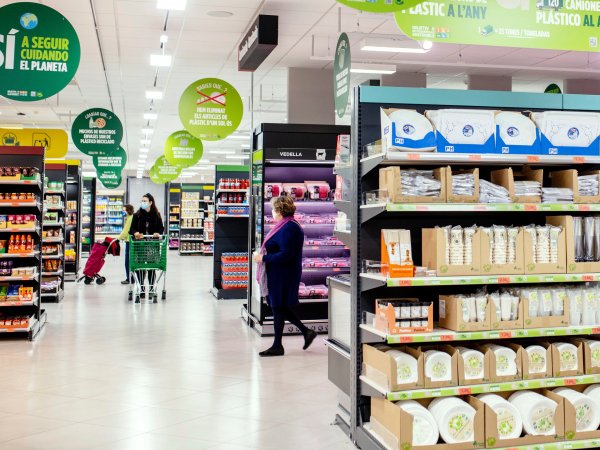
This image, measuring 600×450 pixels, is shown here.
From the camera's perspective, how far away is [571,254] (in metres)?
4.17

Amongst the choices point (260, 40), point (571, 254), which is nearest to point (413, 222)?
point (571, 254)

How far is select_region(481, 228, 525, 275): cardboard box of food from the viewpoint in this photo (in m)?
4.03

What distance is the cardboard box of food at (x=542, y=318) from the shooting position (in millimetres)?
4062

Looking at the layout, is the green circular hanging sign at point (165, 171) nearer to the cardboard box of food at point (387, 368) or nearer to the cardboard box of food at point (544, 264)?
the cardboard box of food at point (387, 368)

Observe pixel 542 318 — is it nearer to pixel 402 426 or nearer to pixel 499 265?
pixel 499 265

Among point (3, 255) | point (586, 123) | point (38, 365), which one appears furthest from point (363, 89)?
point (3, 255)

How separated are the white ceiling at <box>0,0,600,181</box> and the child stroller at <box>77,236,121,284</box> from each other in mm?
3404

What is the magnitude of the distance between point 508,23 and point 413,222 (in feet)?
5.44

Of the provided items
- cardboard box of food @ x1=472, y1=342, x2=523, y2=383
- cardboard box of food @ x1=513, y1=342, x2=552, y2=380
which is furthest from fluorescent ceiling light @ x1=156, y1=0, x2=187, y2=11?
cardboard box of food @ x1=513, y1=342, x2=552, y2=380

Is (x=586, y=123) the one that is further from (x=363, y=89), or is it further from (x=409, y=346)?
(x=409, y=346)

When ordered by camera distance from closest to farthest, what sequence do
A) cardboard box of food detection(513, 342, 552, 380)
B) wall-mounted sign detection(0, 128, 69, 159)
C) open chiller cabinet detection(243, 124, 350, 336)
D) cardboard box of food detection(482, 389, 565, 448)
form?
cardboard box of food detection(482, 389, 565, 448)
cardboard box of food detection(513, 342, 552, 380)
open chiller cabinet detection(243, 124, 350, 336)
wall-mounted sign detection(0, 128, 69, 159)

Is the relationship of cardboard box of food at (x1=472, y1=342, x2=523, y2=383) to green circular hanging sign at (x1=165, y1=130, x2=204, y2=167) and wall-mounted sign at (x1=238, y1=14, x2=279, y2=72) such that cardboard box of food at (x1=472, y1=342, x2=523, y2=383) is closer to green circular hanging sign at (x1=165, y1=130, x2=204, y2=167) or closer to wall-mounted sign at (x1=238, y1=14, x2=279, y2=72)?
wall-mounted sign at (x1=238, y1=14, x2=279, y2=72)

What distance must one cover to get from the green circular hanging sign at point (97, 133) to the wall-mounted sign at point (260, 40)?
172 inches

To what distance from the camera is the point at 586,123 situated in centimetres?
434
